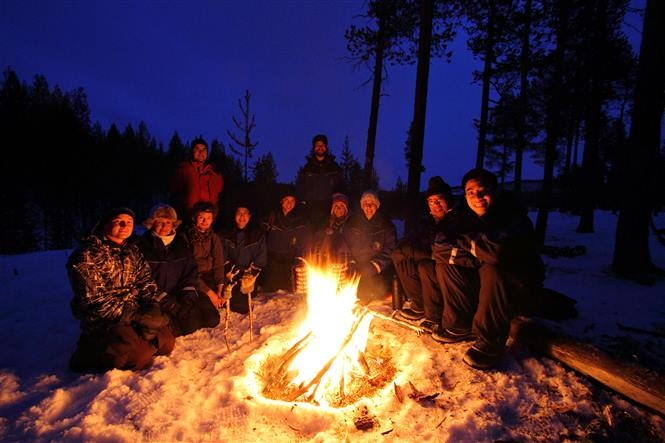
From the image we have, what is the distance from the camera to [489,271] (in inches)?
116

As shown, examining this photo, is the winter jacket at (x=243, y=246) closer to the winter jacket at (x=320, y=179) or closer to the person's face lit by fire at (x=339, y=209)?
the person's face lit by fire at (x=339, y=209)

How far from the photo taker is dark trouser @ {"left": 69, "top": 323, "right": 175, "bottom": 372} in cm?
304

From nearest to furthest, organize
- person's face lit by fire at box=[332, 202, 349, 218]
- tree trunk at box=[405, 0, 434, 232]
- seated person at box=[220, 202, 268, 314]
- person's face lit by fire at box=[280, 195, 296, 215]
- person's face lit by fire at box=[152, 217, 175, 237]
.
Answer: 1. person's face lit by fire at box=[152, 217, 175, 237]
2. person's face lit by fire at box=[332, 202, 349, 218]
3. seated person at box=[220, 202, 268, 314]
4. person's face lit by fire at box=[280, 195, 296, 215]
5. tree trunk at box=[405, 0, 434, 232]

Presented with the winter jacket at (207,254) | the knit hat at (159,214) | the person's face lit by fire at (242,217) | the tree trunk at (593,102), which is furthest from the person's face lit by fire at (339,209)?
the tree trunk at (593,102)

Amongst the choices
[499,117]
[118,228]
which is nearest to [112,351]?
[118,228]

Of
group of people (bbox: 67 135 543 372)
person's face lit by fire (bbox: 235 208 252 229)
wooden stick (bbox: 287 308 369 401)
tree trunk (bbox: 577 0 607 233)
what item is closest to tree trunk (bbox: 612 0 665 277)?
group of people (bbox: 67 135 543 372)

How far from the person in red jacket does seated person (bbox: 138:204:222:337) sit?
1529 mm

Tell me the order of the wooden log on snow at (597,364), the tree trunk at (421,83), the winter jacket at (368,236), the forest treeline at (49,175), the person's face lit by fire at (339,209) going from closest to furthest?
the wooden log on snow at (597,364) < the winter jacket at (368,236) < the person's face lit by fire at (339,209) < the tree trunk at (421,83) < the forest treeline at (49,175)

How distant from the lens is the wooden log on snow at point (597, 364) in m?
2.18

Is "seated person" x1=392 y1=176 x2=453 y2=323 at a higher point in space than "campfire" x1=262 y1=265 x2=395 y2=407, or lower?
higher

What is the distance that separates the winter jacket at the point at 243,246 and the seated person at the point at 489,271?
2.98 metres

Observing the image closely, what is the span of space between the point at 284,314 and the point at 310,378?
1.59 metres

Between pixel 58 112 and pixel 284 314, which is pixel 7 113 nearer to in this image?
pixel 58 112

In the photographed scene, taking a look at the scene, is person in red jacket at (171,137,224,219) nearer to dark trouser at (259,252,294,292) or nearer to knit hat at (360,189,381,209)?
dark trouser at (259,252,294,292)
